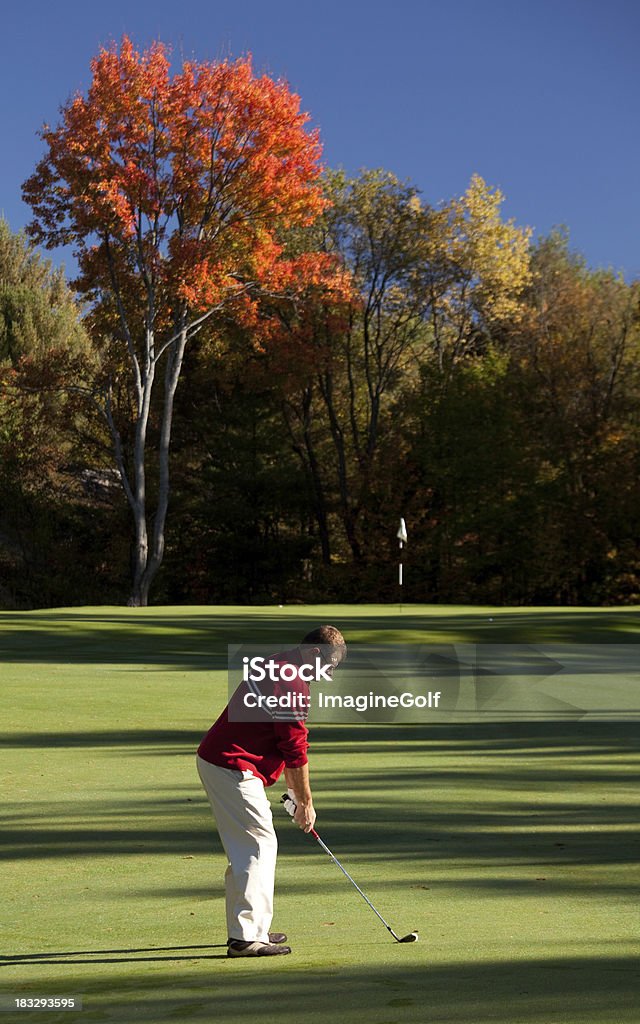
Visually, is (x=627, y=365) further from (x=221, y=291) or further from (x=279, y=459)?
(x=221, y=291)

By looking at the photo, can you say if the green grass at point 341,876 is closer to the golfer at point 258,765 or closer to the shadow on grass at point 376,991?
the shadow on grass at point 376,991

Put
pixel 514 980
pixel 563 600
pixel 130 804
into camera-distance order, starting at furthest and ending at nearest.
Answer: pixel 563 600 < pixel 130 804 < pixel 514 980

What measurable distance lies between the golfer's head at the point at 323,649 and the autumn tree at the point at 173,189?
35735 mm

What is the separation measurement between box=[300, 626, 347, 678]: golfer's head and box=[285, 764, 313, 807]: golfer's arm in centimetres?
49

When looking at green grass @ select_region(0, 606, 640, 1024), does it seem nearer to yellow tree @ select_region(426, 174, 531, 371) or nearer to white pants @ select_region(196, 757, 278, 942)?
white pants @ select_region(196, 757, 278, 942)

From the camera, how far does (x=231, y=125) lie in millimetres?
41719

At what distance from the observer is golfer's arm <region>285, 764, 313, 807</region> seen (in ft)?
20.8

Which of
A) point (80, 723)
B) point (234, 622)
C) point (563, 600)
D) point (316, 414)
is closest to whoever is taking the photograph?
point (80, 723)

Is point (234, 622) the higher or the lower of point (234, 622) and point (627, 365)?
the lower

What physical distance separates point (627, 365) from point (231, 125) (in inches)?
736

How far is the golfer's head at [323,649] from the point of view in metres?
6.18

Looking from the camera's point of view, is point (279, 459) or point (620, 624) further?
point (279, 459)

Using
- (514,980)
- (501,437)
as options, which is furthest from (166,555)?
(514,980)

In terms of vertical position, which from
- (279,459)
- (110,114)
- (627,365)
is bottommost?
(279,459)
